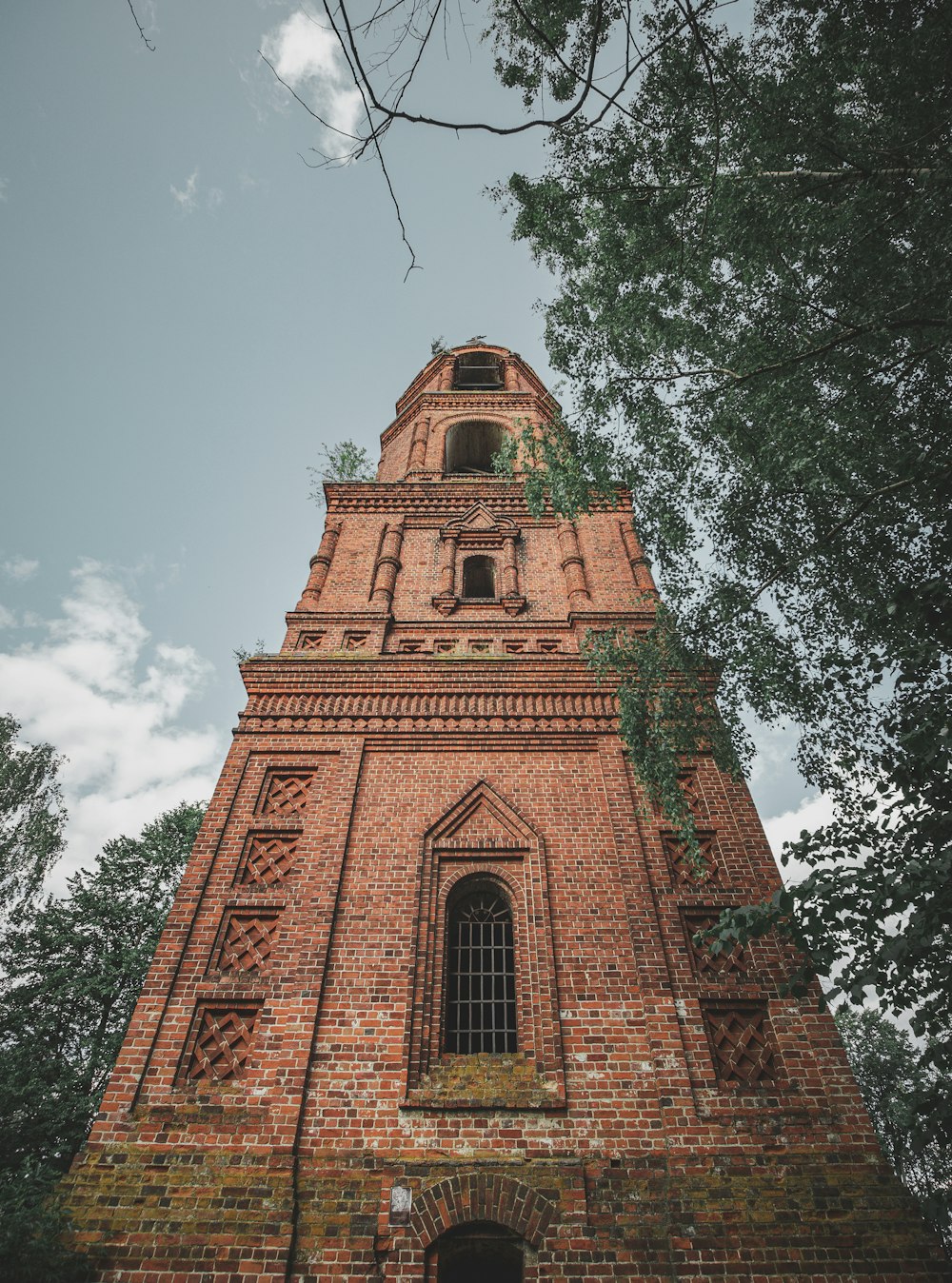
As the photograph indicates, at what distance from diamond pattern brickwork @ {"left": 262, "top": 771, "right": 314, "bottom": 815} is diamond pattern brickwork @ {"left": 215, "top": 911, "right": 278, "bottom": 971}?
115 centimetres

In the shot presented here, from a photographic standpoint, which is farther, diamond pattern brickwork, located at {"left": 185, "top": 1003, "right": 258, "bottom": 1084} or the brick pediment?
the brick pediment

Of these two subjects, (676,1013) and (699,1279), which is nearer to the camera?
(699,1279)

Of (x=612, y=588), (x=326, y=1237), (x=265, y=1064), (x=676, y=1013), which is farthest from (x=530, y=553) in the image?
(x=326, y=1237)

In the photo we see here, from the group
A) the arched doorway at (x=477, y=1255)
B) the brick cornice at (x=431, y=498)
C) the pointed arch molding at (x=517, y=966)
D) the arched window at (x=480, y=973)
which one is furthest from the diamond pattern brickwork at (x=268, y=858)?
the brick cornice at (x=431, y=498)

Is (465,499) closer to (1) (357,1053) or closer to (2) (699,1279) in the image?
(1) (357,1053)

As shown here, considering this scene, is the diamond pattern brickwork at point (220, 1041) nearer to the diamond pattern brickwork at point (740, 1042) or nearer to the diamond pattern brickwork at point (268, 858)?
the diamond pattern brickwork at point (268, 858)

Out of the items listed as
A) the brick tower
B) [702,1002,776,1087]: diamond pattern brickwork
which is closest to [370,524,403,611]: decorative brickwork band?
the brick tower

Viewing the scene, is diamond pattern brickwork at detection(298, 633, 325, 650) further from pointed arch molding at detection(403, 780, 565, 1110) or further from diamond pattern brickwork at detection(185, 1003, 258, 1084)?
diamond pattern brickwork at detection(185, 1003, 258, 1084)

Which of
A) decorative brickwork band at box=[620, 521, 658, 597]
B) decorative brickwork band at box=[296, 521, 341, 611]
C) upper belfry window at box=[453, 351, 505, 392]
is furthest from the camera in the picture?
upper belfry window at box=[453, 351, 505, 392]

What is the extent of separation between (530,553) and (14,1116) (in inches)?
469

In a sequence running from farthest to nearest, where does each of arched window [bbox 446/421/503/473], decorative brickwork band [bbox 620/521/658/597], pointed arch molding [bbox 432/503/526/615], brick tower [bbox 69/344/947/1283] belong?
arched window [bbox 446/421/503/473] → decorative brickwork band [bbox 620/521/658/597] → pointed arch molding [bbox 432/503/526/615] → brick tower [bbox 69/344/947/1283]

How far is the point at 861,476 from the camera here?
22.0 feet

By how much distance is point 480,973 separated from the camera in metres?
6.81

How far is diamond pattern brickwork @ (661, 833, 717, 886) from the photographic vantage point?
710cm
